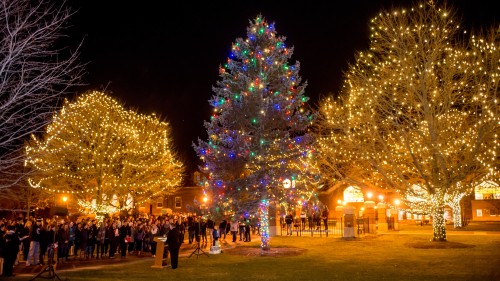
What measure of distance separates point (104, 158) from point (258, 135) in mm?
16725

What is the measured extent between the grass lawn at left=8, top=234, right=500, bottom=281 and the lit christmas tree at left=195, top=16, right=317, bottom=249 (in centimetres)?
293

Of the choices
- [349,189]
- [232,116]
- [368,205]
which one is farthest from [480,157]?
[349,189]

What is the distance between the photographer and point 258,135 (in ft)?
72.4

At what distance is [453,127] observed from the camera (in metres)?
26.8

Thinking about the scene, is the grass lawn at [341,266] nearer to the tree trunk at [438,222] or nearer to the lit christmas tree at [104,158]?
the tree trunk at [438,222]

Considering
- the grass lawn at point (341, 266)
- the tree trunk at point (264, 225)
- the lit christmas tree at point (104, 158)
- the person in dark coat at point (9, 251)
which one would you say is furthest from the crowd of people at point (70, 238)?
the lit christmas tree at point (104, 158)

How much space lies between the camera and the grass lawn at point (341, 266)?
14.9 meters

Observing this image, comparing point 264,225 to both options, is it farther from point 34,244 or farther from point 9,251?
point 9,251

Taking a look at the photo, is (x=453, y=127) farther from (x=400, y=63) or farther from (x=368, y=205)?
(x=368, y=205)

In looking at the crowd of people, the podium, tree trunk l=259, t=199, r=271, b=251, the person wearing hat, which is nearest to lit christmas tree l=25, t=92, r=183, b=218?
the crowd of people

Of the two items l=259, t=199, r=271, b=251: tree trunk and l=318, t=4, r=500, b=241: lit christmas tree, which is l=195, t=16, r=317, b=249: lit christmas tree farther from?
l=318, t=4, r=500, b=241: lit christmas tree

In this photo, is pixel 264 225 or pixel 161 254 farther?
pixel 264 225

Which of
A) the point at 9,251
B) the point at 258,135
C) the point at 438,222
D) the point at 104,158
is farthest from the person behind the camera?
the point at 104,158

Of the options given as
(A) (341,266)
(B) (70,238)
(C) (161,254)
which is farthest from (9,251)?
(A) (341,266)
